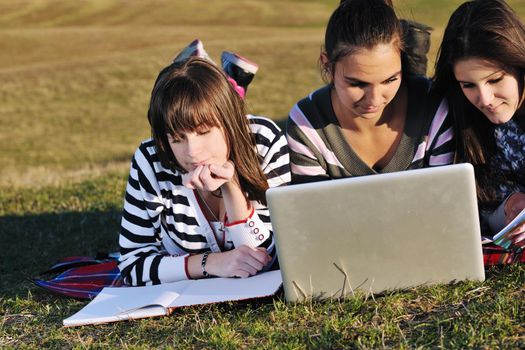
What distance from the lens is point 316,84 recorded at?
20.8m

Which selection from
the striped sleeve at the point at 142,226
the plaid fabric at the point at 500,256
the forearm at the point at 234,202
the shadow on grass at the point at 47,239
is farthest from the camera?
the shadow on grass at the point at 47,239

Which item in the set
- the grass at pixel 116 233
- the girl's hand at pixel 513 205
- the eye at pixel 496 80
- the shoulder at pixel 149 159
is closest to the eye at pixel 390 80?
the eye at pixel 496 80

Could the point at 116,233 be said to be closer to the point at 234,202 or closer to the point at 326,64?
the point at 234,202

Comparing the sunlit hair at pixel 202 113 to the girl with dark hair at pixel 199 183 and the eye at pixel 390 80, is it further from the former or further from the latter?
the eye at pixel 390 80

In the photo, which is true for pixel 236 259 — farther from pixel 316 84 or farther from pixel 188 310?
pixel 316 84

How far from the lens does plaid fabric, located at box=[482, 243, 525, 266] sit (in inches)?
141

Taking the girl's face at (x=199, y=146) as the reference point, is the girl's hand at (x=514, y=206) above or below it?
below

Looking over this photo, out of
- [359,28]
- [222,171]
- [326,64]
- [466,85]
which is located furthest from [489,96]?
[222,171]

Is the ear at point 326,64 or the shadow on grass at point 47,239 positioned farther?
the shadow on grass at point 47,239

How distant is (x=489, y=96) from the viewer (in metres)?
3.65

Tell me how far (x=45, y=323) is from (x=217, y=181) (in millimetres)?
1047

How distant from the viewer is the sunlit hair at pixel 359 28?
3.67 metres

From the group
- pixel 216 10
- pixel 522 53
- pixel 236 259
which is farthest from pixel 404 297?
pixel 216 10

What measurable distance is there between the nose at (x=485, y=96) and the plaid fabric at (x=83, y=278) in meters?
2.18
